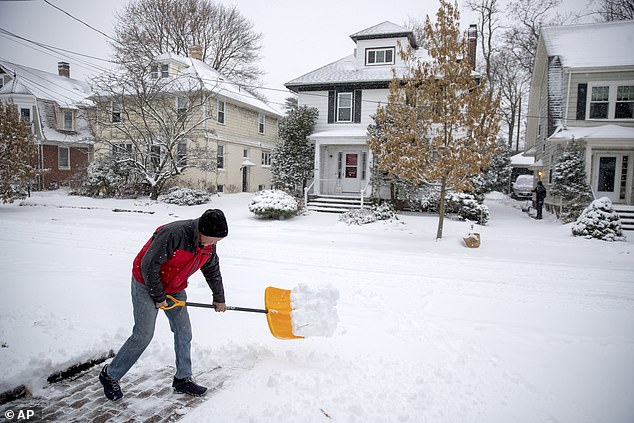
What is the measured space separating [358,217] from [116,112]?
49.1 feet

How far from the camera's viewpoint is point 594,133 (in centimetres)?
1675

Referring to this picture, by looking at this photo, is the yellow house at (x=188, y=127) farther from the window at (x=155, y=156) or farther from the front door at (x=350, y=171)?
the front door at (x=350, y=171)

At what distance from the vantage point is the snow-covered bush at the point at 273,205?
15711 millimetres

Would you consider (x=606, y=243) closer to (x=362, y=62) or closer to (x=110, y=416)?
(x=110, y=416)

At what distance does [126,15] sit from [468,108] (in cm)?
3293

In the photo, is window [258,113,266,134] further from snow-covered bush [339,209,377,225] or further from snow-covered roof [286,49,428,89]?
snow-covered bush [339,209,377,225]

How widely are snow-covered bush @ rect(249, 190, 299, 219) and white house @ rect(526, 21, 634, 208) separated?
12.2m

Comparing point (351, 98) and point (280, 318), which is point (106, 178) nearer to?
point (351, 98)

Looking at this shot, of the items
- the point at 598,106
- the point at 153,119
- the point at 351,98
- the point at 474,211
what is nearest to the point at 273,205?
the point at 474,211

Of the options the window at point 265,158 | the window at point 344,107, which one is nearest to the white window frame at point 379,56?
the window at point 344,107

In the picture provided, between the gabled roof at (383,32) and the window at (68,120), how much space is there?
24.0m

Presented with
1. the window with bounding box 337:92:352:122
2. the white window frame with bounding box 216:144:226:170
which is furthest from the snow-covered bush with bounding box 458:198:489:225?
the white window frame with bounding box 216:144:226:170

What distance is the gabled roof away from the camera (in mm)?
20531

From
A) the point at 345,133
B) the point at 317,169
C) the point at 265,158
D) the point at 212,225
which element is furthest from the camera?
the point at 265,158
